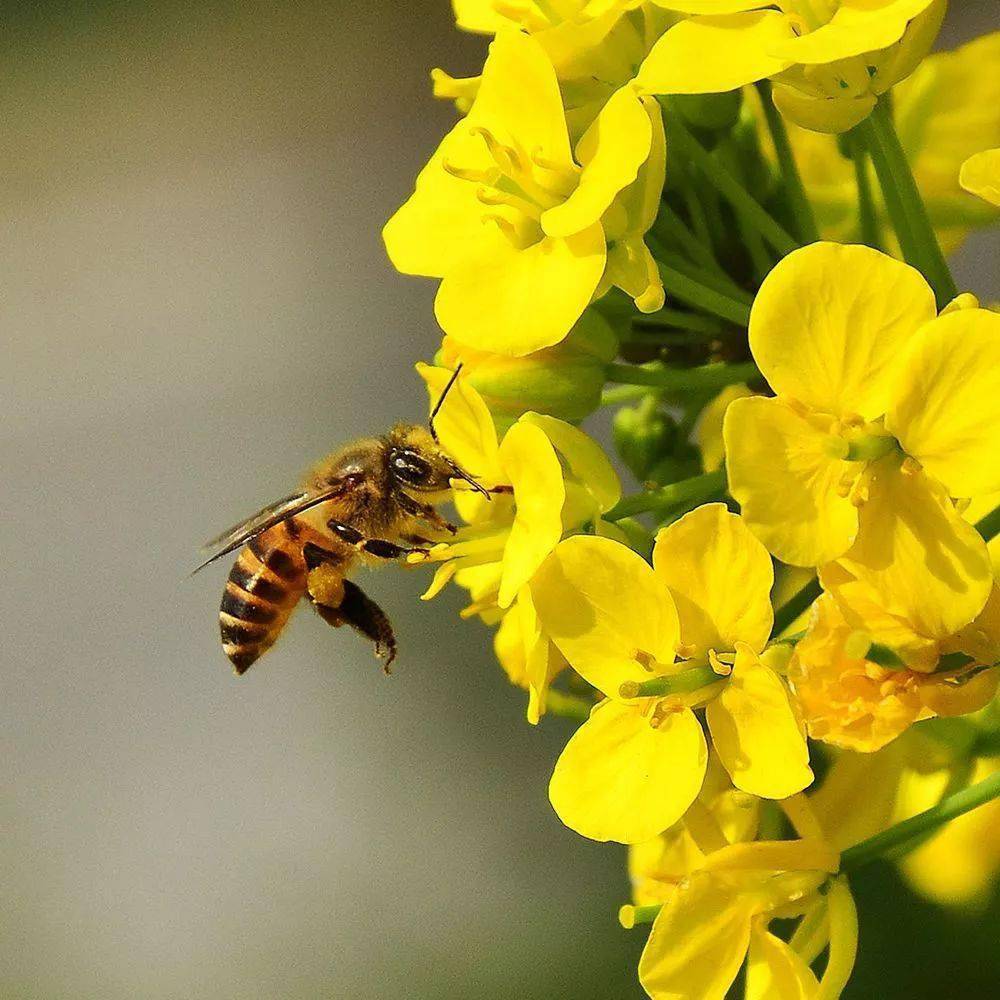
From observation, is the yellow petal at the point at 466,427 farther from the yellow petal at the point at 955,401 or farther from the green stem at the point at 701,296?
the yellow petal at the point at 955,401

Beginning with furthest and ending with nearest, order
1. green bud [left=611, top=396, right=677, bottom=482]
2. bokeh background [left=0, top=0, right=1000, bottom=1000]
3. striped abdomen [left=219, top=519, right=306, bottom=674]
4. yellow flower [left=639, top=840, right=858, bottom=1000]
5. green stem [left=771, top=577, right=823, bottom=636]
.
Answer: bokeh background [left=0, top=0, right=1000, bottom=1000] → striped abdomen [left=219, top=519, right=306, bottom=674] → green bud [left=611, top=396, right=677, bottom=482] → green stem [left=771, top=577, right=823, bottom=636] → yellow flower [left=639, top=840, right=858, bottom=1000]

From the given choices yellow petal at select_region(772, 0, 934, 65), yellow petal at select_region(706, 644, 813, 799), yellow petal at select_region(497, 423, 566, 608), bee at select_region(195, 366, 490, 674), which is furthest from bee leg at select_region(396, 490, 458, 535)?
yellow petal at select_region(772, 0, 934, 65)

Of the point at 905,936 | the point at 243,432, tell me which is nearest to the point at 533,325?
the point at 905,936

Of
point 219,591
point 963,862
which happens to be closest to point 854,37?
point 963,862

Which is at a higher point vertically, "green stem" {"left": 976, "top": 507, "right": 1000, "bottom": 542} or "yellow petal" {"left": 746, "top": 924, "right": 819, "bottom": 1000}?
"green stem" {"left": 976, "top": 507, "right": 1000, "bottom": 542}

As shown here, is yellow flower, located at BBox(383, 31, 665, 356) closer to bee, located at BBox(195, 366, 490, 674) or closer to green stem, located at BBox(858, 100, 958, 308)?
green stem, located at BBox(858, 100, 958, 308)

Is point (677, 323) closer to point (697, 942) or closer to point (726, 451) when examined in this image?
point (726, 451)

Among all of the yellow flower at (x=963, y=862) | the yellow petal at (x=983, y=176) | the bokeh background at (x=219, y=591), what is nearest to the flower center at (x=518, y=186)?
the yellow petal at (x=983, y=176)

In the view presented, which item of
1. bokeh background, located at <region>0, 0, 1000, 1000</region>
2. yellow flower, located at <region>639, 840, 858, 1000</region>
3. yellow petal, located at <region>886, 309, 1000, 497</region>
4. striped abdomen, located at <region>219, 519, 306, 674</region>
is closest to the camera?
yellow petal, located at <region>886, 309, 1000, 497</region>
